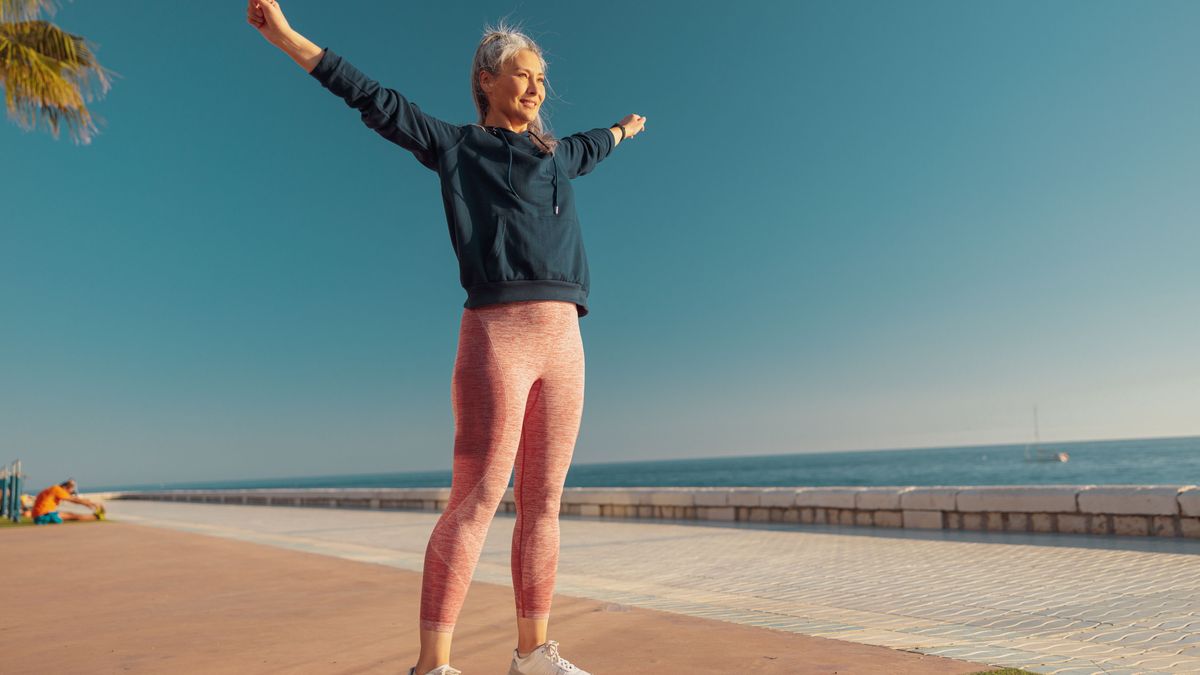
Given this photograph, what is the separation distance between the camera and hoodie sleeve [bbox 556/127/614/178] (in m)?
2.69

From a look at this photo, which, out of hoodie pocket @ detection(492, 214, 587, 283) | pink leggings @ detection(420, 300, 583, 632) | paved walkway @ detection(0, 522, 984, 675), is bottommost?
paved walkway @ detection(0, 522, 984, 675)

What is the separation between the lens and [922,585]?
18.1 feet

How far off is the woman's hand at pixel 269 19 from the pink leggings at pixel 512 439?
2.96 feet

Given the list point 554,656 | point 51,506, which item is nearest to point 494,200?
point 554,656

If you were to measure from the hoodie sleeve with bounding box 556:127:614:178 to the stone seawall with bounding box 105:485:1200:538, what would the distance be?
7345 mm

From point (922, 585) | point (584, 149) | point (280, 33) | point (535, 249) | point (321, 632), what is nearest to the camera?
point (280, 33)

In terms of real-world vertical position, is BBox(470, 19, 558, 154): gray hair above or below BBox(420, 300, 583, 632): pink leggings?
above

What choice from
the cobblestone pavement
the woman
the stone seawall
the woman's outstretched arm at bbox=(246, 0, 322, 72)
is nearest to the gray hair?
the woman

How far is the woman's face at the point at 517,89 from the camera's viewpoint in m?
2.56

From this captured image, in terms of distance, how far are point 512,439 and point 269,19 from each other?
1.32 meters

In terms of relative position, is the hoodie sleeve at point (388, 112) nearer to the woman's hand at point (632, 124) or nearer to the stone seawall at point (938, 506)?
the woman's hand at point (632, 124)

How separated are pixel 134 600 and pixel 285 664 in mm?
2626

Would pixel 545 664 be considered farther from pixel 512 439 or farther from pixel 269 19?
pixel 269 19

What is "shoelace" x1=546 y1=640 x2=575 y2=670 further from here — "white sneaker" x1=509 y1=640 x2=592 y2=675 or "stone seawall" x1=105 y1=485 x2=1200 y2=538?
"stone seawall" x1=105 y1=485 x2=1200 y2=538
